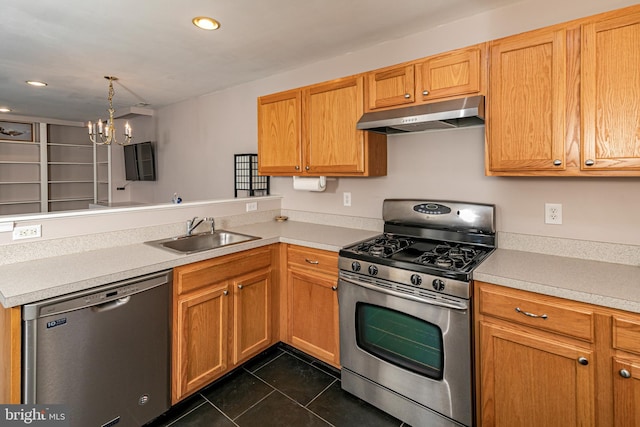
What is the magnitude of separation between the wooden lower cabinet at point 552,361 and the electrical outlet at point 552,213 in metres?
0.68

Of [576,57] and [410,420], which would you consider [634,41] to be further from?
[410,420]

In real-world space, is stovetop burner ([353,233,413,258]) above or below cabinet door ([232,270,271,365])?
above

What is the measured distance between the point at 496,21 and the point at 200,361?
275 cm

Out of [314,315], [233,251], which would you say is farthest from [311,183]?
[314,315]

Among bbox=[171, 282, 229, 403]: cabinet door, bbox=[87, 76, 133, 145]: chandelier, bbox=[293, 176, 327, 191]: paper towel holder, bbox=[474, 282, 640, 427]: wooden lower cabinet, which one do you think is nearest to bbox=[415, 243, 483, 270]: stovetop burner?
bbox=[474, 282, 640, 427]: wooden lower cabinet

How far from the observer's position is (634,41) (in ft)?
4.70

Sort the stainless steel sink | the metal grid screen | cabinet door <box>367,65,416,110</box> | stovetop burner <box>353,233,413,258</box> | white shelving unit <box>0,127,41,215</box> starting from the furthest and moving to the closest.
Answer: white shelving unit <box>0,127,41,215</box> → the metal grid screen → the stainless steel sink → cabinet door <box>367,65,416,110</box> → stovetop burner <box>353,233,413,258</box>

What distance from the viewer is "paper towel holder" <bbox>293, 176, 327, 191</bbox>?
2787 mm

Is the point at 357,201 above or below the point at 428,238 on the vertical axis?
above

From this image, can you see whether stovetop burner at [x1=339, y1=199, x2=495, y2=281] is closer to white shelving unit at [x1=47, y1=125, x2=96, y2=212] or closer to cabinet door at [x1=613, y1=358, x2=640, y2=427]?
cabinet door at [x1=613, y1=358, x2=640, y2=427]

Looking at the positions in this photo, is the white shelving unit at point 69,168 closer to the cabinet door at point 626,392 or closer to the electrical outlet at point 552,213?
the electrical outlet at point 552,213

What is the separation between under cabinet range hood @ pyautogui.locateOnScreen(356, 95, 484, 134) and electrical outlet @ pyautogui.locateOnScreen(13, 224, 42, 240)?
6.41 feet

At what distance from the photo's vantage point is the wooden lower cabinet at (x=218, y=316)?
1905 millimetres

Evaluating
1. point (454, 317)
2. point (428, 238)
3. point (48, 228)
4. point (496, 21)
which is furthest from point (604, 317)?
point (48, 228)
